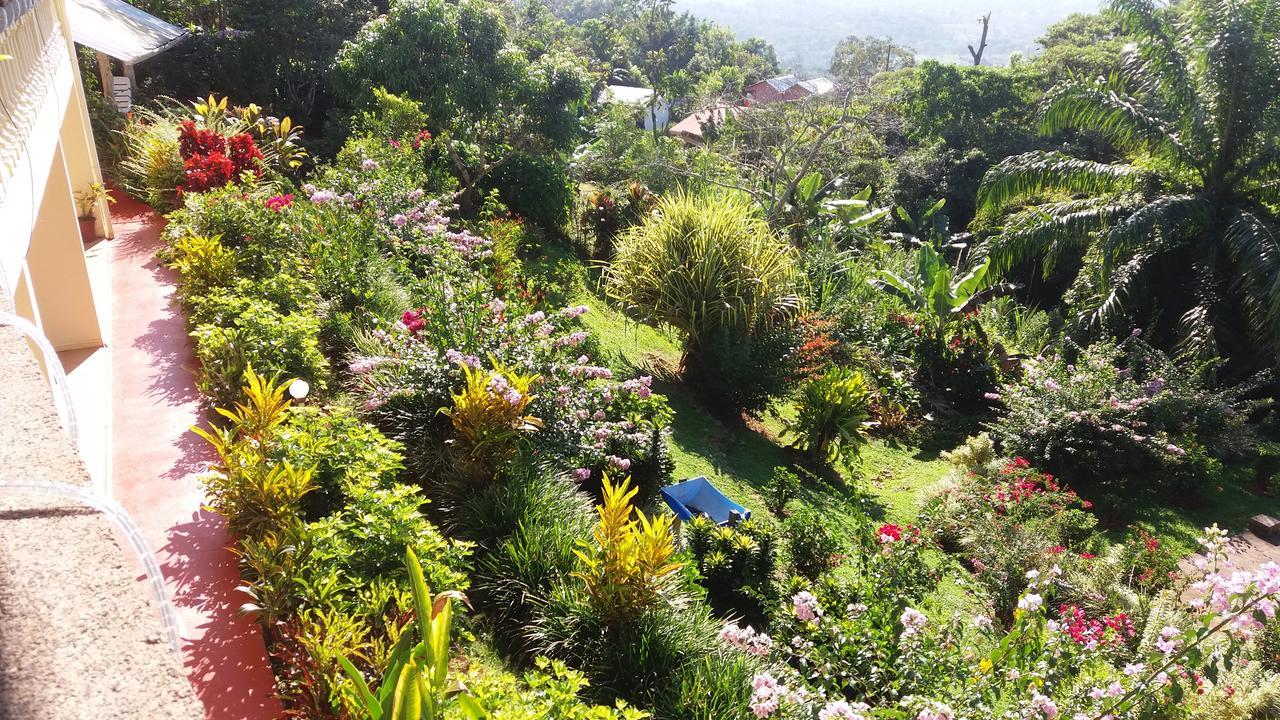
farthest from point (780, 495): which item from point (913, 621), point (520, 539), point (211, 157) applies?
point (211, 157)

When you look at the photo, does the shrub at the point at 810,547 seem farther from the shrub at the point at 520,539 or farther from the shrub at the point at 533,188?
the shrub at the point at 533,188

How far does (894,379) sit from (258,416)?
7772mm

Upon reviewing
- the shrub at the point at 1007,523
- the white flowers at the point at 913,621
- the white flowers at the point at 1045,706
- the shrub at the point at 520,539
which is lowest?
the shrub at the point at 1007,523

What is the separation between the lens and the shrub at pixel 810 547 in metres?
5.69

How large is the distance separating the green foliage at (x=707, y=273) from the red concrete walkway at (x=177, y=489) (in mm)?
4733

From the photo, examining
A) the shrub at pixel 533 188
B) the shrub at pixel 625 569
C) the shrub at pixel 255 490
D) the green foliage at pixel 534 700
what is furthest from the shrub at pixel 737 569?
the shrub at pixel 533 188

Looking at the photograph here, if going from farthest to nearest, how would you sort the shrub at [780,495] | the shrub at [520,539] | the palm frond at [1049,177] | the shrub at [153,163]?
the palm frond at [1049,177] < the shrub at [153,163] < the shrub at [780,495] < the shrub at [520,539]

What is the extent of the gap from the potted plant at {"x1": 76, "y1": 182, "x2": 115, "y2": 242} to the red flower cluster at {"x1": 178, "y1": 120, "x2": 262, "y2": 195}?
0.81 meters

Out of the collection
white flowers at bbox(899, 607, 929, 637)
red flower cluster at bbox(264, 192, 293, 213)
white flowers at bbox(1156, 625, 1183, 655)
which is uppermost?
white flowers at bbox(1156, 625, 1183, 655)

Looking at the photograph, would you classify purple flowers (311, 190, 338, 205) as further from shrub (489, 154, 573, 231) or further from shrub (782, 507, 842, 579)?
shrub (782, 507, 842, 579)

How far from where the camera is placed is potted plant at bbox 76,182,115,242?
8664 millimetres

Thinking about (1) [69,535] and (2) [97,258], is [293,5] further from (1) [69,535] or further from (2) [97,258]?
(1) [69,535]

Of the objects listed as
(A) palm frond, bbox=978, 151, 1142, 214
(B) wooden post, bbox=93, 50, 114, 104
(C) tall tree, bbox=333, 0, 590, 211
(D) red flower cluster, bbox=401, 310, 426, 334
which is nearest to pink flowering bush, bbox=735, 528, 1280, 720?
(D) red flower cluster, bbox=401, 310, 426, 334

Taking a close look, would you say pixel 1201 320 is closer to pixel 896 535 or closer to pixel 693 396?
pixel 693 396
